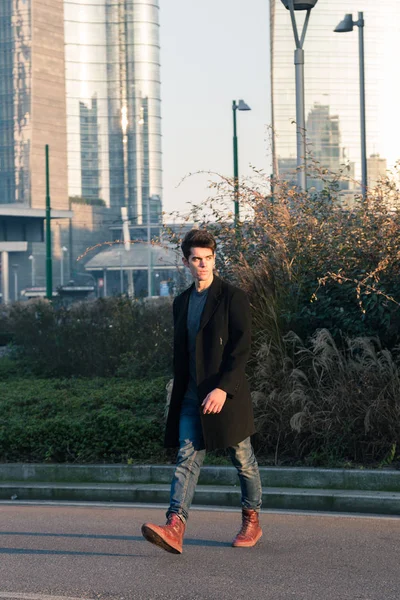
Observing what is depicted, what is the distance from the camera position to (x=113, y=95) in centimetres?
15638

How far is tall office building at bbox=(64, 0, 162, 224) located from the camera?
155 metres

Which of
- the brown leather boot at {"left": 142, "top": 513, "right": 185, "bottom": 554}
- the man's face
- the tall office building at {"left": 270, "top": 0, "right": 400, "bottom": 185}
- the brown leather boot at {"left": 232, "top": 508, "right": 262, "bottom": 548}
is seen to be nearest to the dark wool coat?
the man's face

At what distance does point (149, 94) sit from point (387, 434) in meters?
150

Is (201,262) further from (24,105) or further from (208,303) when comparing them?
(24,105)

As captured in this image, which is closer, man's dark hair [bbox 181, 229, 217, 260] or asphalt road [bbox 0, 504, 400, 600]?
asphalt road [bbox 0, 504, 400, 600]

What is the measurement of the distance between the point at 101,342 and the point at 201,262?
1123 cm

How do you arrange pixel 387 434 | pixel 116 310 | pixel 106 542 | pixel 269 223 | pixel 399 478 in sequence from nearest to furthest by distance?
pixel 106 542 < pixel 399 478 < pixel 387 434 < pixel 269 223 < pixel 116 310

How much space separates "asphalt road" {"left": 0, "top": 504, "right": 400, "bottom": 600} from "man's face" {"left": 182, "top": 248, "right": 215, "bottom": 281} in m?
1.74

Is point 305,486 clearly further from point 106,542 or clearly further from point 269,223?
point 269,223

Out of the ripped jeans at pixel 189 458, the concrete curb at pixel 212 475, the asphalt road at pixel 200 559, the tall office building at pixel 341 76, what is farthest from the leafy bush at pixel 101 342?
the tall office building at pixel 341 76

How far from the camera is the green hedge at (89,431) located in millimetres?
10125

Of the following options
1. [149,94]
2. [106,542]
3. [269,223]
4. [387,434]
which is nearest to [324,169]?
[269,223]

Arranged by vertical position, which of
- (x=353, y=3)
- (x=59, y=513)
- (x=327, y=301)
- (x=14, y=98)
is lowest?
(x=59, y=513)

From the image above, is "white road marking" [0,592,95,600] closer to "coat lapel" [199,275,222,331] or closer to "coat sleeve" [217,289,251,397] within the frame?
"coat sleeve" [217,289,251,397]
